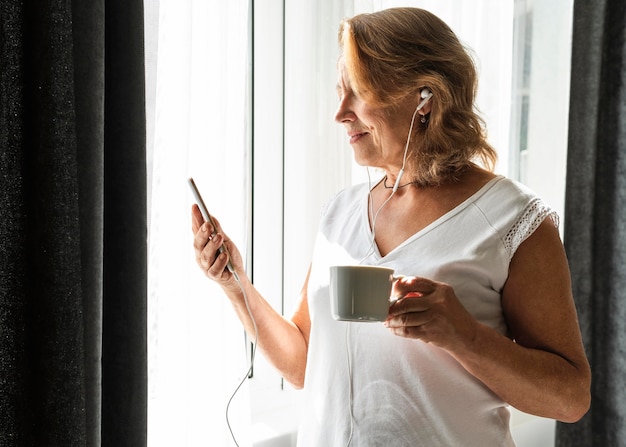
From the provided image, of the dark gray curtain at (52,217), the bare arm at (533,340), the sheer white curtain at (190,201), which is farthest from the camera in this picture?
the sheer white curtain at (190,201)

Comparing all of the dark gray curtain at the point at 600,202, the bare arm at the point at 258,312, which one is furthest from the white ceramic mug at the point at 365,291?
the dark gray curtain at the point at 600,202

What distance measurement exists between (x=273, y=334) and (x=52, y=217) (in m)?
0.59

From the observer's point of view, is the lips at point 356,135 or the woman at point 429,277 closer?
the woman at point 429,277

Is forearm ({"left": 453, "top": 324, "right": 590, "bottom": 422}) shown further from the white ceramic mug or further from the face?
the face

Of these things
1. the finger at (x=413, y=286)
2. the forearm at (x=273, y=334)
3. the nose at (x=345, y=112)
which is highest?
the nose at (x=345, y=112)

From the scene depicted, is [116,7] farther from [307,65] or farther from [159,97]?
[307,65]

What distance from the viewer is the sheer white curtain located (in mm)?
1318

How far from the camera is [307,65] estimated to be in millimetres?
1693

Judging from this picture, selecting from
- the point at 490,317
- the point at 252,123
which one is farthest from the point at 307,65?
the point at 490,317

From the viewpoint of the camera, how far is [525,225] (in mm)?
1099

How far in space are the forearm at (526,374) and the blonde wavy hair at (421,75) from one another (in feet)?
1.18

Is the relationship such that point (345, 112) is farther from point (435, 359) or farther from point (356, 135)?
point (435, 359)

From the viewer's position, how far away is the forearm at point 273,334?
1.32 meters

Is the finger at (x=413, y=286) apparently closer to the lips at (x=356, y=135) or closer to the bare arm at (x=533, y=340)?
the bare arm at (x=533, y=340)
